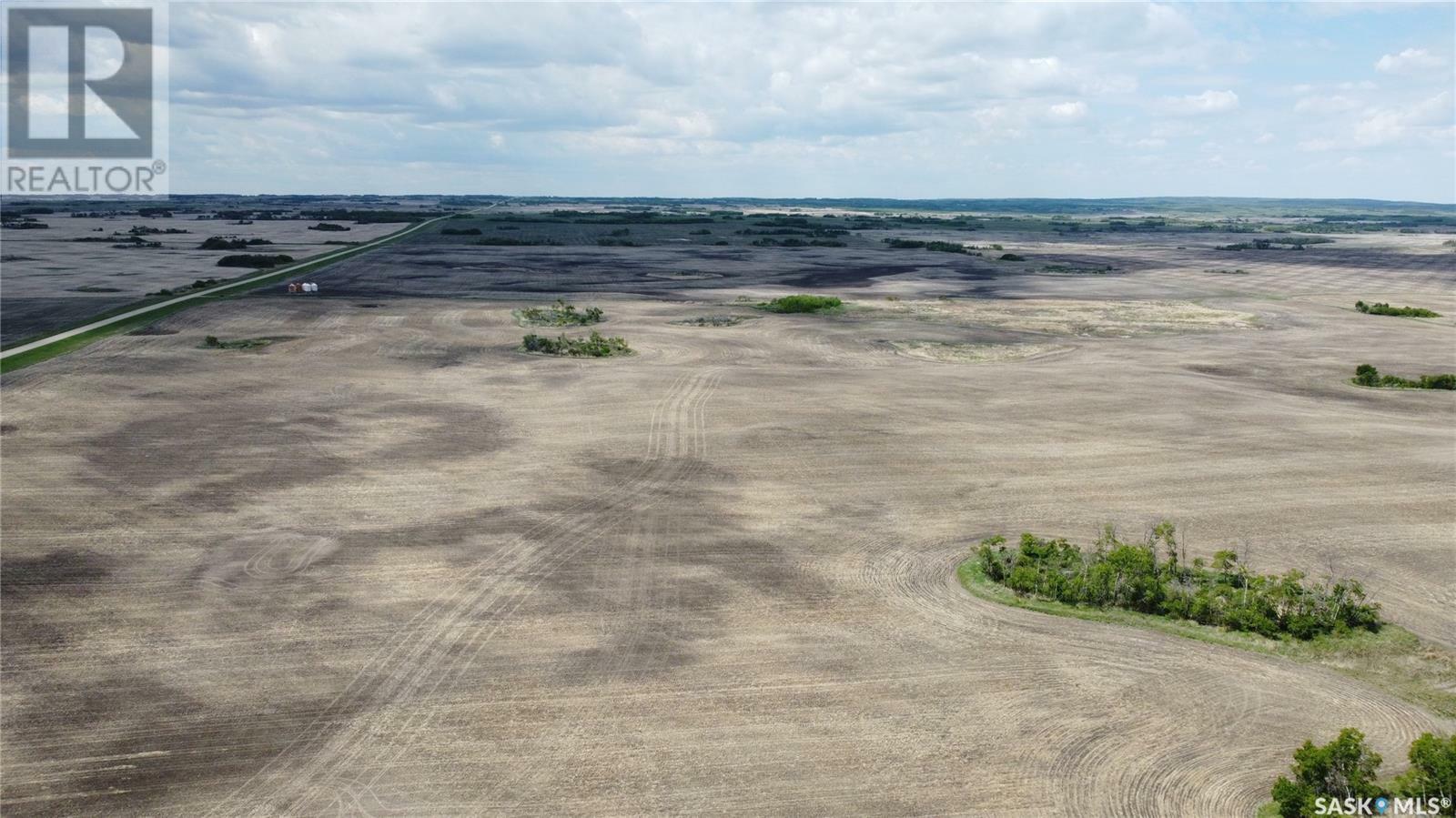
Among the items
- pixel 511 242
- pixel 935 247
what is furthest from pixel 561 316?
pixel 935 247

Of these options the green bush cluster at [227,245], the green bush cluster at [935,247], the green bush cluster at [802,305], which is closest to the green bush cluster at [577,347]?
the green bush cluster at [802,305]

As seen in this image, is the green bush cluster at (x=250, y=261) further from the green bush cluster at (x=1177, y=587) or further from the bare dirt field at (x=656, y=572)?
the green bush cluster at (x=1177, y=587)

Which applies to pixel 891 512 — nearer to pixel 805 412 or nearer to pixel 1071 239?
pixel 805 412

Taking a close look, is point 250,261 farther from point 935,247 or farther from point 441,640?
point 935,247

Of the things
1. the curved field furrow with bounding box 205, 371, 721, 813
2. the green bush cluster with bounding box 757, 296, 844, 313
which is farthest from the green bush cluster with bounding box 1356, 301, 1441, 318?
the curved field furrow with bounding box 205, 371, 721, 813

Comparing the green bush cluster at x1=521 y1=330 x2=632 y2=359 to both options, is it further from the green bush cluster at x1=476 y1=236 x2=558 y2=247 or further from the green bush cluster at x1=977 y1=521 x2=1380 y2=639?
the green bush cluster at x1=476 y1=236 x2=558 y2=247

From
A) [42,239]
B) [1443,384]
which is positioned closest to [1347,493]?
[1443,384]

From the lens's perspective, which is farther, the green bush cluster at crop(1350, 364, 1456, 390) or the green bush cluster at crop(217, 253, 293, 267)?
the green bush cluster at crop(217, 253, 293, 267)
